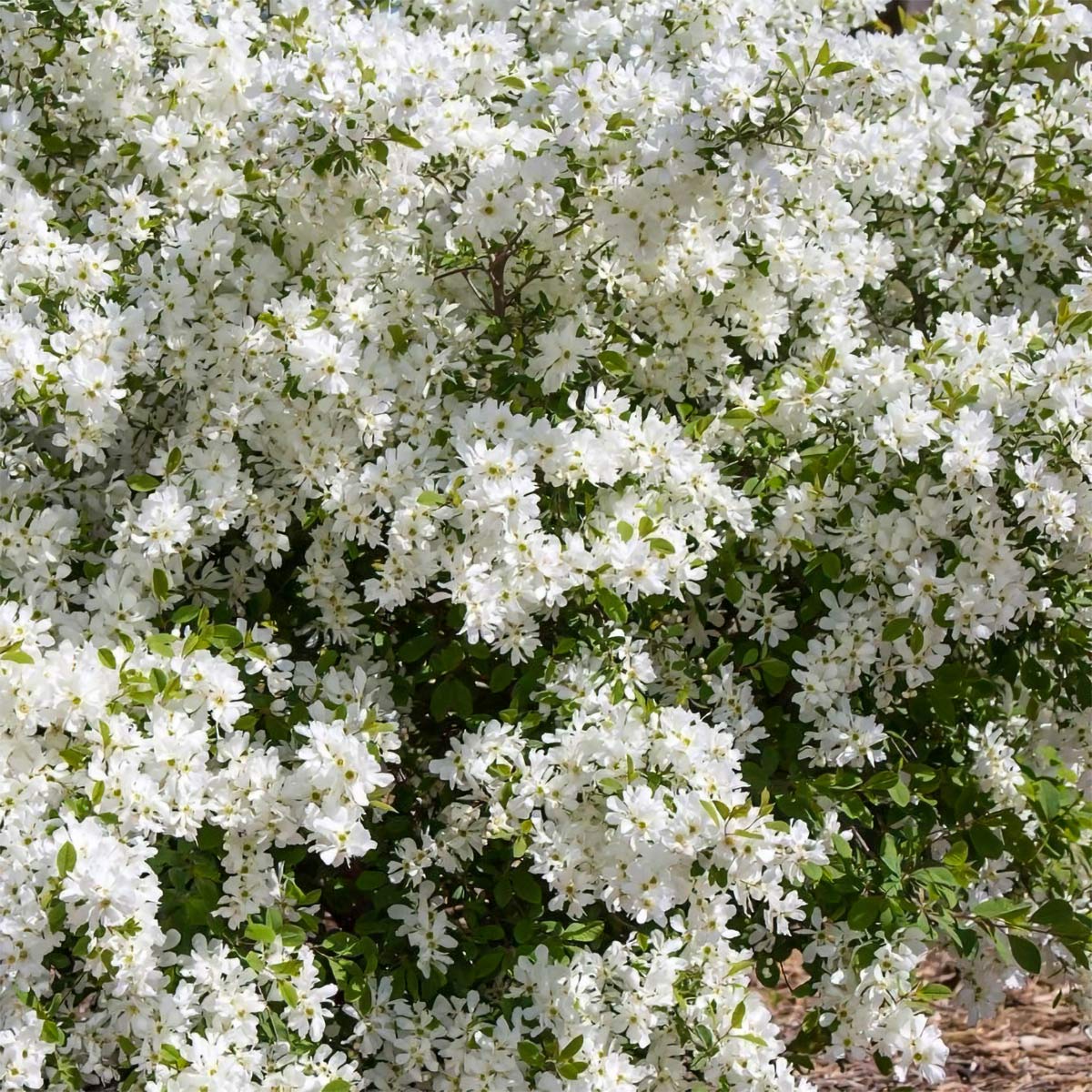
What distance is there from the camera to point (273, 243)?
293cm

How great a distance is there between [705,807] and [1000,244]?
1.89 metres

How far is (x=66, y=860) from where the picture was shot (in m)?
2.26

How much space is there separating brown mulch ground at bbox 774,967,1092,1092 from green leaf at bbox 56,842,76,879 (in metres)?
2.51

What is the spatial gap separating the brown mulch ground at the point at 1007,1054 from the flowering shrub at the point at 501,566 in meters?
0.93

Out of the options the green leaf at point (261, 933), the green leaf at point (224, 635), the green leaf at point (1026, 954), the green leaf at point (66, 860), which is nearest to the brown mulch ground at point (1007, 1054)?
the green leaf at point (1026, 954)

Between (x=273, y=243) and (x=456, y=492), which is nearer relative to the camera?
(x=456, y=492)

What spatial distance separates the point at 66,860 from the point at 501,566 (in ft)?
2.96

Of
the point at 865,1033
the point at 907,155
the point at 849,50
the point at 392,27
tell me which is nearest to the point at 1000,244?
the point at 907,155

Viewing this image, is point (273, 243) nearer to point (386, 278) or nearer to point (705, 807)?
point (386, 278)

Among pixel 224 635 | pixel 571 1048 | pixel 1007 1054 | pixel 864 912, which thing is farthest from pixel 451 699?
pixel 1007 1054

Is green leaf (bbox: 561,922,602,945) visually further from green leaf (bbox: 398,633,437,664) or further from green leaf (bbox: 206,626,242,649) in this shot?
green leaf (bbox: 206,626,242,649)

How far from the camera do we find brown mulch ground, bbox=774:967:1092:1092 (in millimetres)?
3988

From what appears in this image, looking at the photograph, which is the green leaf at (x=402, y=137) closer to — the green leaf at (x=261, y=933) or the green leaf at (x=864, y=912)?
the green leaf at (x=261, y=933)

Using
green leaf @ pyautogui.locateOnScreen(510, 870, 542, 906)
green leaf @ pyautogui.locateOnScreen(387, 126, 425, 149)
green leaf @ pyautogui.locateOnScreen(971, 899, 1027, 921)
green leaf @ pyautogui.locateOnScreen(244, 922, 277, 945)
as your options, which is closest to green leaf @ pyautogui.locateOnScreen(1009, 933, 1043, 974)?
green leaf @ pyautogui.locateOnScreen(971, 899, 1027, 921)
